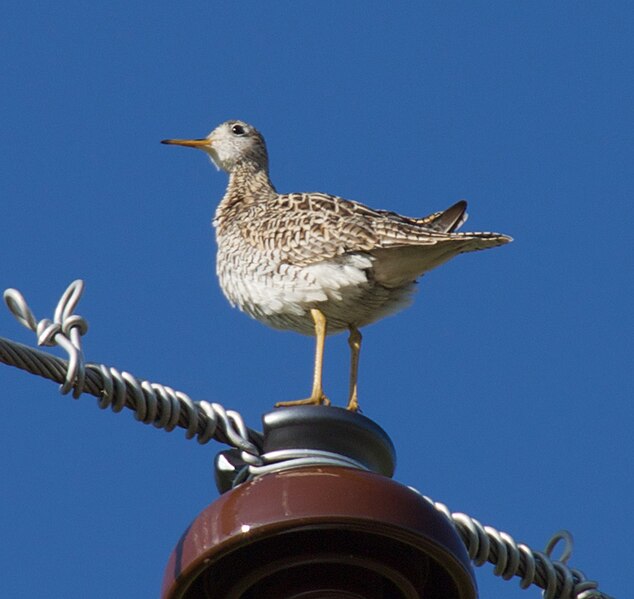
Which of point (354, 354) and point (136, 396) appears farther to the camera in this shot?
point (354, 354)

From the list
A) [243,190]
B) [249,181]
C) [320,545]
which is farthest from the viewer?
[249,181]

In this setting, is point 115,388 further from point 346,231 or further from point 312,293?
point 346,231

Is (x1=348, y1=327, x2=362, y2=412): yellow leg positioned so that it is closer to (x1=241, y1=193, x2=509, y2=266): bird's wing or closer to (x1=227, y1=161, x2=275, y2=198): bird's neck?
(x1=241, y1=193, x2=509, y2=266): bird's wing

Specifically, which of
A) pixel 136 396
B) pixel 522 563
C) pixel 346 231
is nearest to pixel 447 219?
pixel 346 231

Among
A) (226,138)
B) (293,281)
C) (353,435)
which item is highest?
(226,138)

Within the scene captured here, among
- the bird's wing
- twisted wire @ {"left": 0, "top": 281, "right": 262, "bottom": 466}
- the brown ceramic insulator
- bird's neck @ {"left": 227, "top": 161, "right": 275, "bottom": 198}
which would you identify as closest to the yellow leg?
the bird's wing

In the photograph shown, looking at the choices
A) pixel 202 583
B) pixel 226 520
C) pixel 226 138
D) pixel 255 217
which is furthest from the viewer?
pixel 226 138

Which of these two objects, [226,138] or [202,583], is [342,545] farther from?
[226,138]

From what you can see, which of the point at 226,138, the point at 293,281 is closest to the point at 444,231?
the point at 293,281
